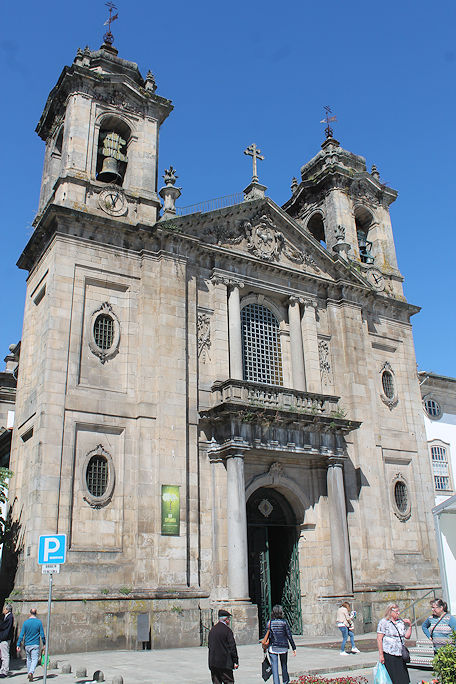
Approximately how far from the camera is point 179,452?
21062mm

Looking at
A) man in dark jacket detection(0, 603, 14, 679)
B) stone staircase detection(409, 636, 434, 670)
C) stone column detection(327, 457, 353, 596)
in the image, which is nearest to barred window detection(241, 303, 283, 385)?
stone column detection(327, 457, 353, 596)

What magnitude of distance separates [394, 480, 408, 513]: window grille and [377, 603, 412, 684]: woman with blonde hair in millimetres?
17755

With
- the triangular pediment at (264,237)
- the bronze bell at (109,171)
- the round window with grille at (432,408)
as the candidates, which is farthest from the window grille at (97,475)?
the round window with grille at (432,408)

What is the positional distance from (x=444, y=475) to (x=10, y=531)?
888 inches

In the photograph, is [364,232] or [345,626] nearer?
[345,626]

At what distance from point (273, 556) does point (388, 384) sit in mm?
9381

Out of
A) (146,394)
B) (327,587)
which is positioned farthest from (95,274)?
(327,587)

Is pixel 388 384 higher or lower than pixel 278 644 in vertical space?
higher

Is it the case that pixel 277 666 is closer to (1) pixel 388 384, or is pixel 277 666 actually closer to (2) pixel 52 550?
(2) pixel 52 550

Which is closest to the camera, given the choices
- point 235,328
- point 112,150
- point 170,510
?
point 170,510

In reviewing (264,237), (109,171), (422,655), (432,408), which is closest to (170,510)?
(422,655)

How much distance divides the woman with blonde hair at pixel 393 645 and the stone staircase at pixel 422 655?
18.6 feet

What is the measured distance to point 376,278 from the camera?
30.9 metres

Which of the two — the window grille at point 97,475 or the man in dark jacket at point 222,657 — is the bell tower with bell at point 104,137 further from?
the man in dark jacket at point 222,657
